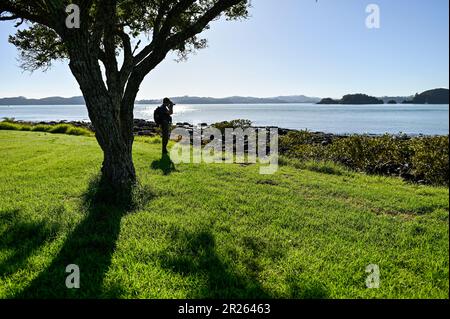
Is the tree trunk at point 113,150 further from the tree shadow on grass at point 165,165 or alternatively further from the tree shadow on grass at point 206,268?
the tree shadow on grass at point 206,268

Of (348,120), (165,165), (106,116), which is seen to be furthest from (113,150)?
(348,120)

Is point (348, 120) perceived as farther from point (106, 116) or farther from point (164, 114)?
point (106, 116)

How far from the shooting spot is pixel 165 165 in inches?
504

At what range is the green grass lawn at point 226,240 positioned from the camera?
4.43 m

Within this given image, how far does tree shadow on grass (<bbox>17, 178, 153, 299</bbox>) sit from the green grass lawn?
0.7 inches

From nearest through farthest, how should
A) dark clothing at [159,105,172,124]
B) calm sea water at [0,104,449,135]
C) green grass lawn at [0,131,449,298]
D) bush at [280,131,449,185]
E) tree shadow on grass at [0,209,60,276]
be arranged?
1. green grass lawn at [0,131,449,298]
2. tree shadow on grass at [0,209,60,276]
3. bush at [280,131,449,185]
4. dark clothing at [159,105,172,124]
5. calm sea water at [0,104,449,135]

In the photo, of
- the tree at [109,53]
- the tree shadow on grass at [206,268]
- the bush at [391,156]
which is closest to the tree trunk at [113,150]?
the tree at [109,53]

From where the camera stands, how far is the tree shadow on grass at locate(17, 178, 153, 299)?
4.34 metres

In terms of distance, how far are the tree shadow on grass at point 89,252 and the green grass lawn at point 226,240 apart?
19mm

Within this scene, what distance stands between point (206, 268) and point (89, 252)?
6.55 ft

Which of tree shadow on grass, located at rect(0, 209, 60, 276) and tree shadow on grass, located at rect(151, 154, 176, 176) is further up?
tree shadow on grass, located at rect(151, 154, 176, 176)

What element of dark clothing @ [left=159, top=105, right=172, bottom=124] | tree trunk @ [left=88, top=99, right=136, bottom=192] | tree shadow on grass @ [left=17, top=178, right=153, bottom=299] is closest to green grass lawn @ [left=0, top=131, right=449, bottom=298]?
tree shadow on grass @ [left=17, top=178, right=153, bottom=299]

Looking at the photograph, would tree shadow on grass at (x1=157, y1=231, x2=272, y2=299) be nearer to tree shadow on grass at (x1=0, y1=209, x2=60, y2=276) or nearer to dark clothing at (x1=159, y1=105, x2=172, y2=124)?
tree shadow on grass at (x1=0, y1=209, x2=60, y2=276)
